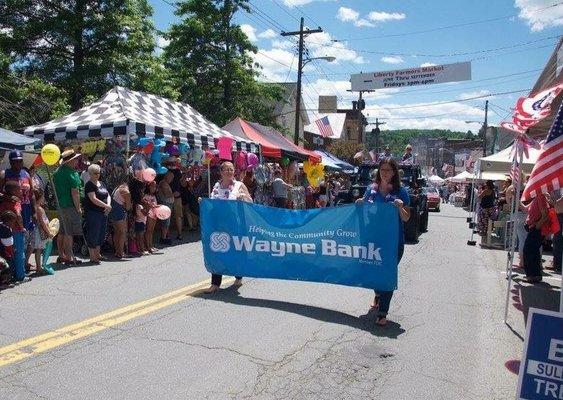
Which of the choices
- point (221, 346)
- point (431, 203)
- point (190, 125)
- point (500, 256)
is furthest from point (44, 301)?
point (431, 203)

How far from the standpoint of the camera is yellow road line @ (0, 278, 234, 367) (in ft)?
14.5

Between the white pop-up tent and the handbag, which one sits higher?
the white pop-up tent

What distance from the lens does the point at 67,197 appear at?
874cm

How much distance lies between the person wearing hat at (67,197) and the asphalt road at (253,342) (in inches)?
29.5

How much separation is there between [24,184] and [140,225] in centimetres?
284

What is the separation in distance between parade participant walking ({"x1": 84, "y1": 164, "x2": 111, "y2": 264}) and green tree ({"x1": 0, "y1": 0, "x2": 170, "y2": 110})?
1085 cm

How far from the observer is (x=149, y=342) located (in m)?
4.76

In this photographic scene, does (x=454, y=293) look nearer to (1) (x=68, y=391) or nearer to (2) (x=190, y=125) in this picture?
(1) (x=68, y=391)

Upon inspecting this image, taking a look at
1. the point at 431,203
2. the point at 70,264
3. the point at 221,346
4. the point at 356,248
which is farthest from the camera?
the point at 431,203

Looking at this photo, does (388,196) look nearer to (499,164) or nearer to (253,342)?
(253,342)

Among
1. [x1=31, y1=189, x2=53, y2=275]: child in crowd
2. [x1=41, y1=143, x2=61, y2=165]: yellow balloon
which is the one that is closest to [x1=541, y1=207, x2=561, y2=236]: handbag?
[x1=31, y1=189, x2=53, y2=275]: child in crowd

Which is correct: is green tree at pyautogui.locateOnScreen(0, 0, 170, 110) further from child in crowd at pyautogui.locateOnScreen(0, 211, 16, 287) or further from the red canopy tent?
child in crowd at pyautogui.locateOnScreen(0, 211, 16, 287)

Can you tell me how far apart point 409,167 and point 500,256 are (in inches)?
179

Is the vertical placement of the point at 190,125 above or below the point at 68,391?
above
